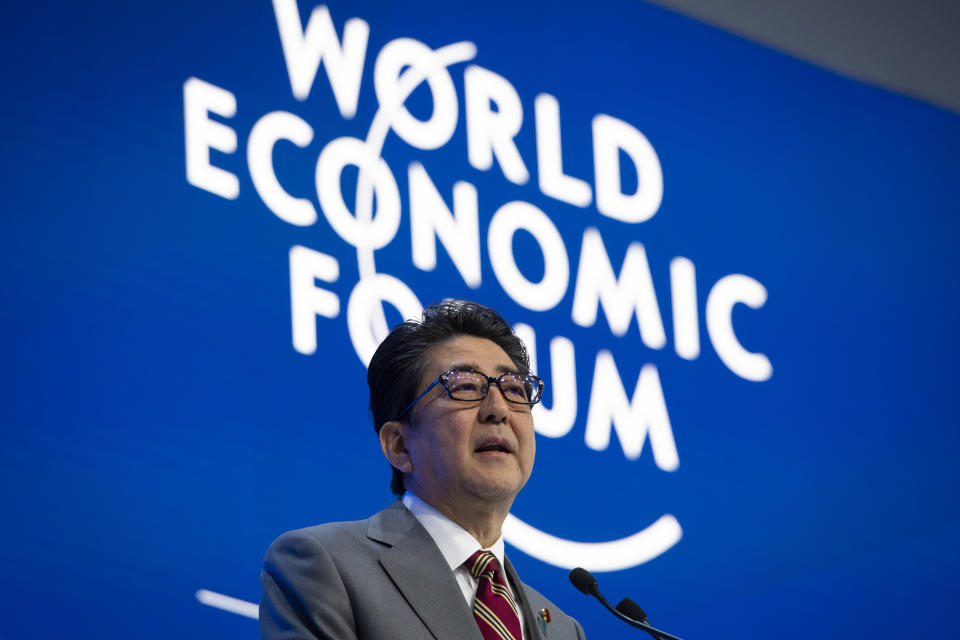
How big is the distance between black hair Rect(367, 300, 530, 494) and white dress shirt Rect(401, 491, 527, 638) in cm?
14

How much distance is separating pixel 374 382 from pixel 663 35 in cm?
205

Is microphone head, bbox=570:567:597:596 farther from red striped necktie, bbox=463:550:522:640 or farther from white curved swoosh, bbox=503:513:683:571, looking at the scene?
white curved swoosh, bbox=503:513:683:571

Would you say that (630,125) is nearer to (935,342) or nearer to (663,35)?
(663,35)

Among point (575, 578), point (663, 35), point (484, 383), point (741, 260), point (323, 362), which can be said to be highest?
point (663, 35)

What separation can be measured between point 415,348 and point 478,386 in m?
0.16

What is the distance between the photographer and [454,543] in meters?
1.90

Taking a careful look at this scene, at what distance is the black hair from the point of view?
2092 mm

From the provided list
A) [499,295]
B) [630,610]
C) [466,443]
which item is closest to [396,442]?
[466,443]

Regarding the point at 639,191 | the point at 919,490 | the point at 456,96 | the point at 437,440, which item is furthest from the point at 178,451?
the point at 919,490

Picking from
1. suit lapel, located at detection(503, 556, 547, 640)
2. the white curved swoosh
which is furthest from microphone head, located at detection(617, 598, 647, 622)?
the white curved swoosh

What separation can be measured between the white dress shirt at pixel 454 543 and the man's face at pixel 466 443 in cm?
3

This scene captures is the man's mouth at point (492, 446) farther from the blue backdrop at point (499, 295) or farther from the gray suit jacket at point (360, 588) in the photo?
the blue backdrop at point (499, 295)

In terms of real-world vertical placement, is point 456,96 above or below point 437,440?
above

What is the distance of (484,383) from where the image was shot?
2.04 metres
